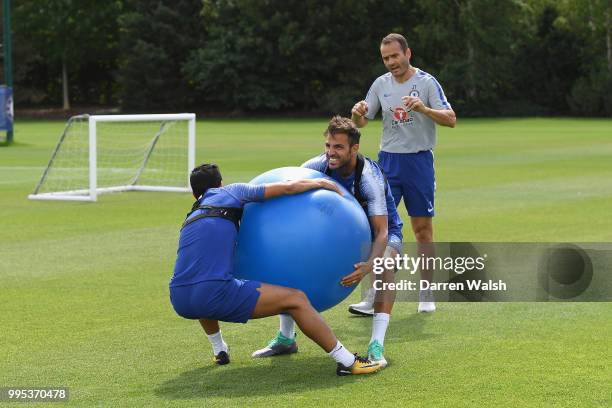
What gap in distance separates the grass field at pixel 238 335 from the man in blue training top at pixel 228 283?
14.7 inches

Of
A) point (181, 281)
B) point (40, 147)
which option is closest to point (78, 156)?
point (40, 147)

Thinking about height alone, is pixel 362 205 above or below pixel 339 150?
below

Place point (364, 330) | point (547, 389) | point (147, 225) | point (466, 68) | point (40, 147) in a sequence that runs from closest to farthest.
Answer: point (547, 389) < point (364, 330) < point (147, 225) < point (40, 147) < point (466, 68)

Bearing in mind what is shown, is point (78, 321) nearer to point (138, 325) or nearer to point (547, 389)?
point (138, 325)

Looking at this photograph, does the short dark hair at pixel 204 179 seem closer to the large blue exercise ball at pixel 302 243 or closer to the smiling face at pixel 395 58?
the large blue exercise ball at pixel 302 243

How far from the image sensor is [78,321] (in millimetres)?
8945

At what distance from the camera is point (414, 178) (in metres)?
9.38

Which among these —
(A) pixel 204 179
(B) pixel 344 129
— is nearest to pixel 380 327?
(B) pixel 344 129

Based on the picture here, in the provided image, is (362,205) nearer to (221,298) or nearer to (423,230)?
(221,298)

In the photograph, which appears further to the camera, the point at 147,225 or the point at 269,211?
the point at 147,225

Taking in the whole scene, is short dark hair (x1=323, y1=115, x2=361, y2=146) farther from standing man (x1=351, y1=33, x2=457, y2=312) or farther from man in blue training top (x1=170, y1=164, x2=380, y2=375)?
standing man (x1=351, y1=33, x2=457, y2=312)

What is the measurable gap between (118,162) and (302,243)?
1966 cm

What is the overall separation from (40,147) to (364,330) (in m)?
26.3

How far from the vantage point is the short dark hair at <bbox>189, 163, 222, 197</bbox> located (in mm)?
7262
